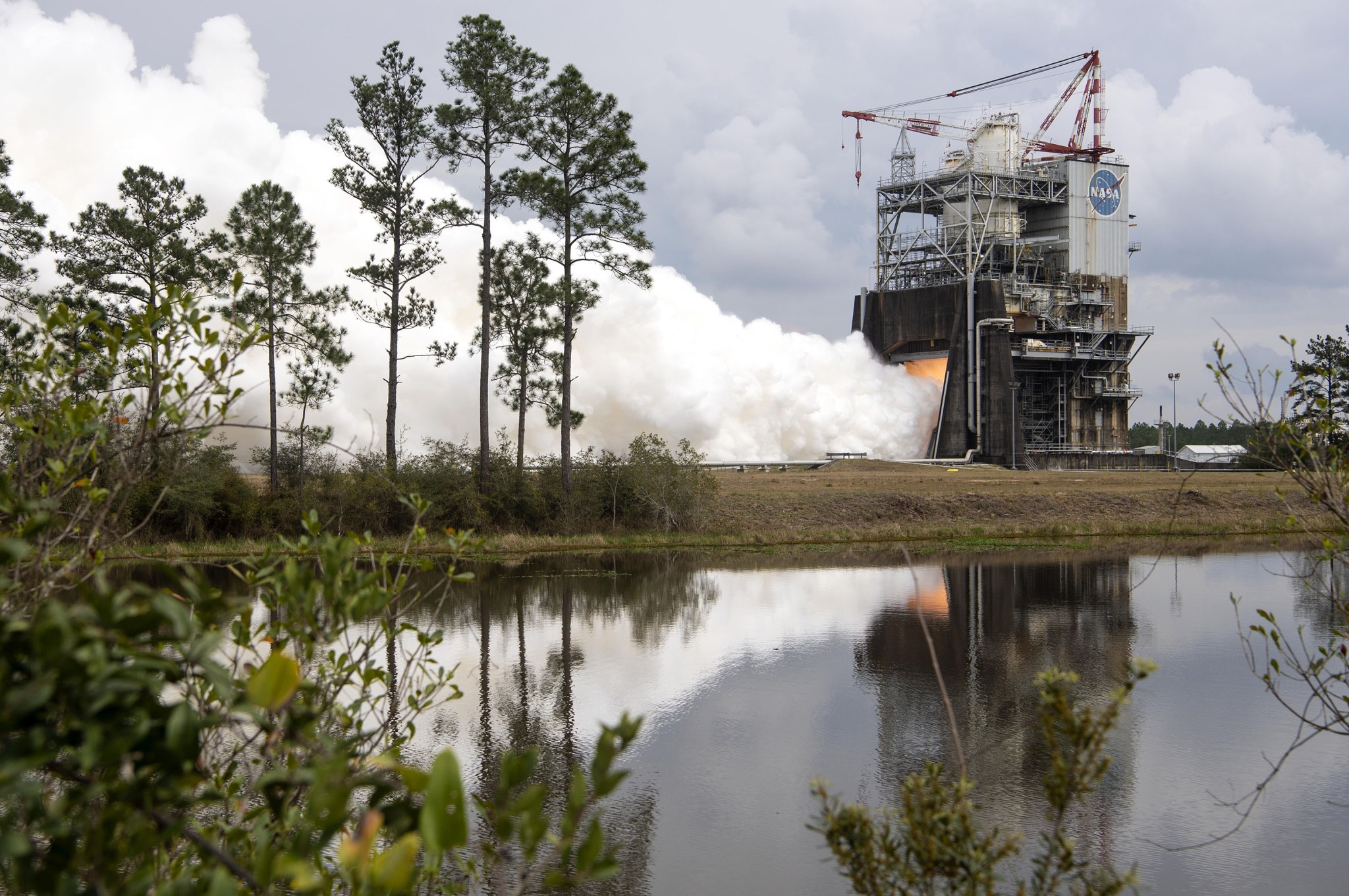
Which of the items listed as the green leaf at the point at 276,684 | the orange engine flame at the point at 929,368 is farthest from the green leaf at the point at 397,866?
the orange engine flame at the point at 929,368

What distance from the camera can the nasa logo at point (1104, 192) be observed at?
67.2 m

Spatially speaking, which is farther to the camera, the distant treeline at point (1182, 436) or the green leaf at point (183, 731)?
the distant treeline at point (1182, 436)

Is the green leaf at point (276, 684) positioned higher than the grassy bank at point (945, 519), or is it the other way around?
the green leaf at point (276, 684)

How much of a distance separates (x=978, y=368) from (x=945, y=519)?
1069 inches

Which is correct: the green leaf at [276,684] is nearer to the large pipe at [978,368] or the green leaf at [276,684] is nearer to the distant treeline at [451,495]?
the distant treeline at [451,495]

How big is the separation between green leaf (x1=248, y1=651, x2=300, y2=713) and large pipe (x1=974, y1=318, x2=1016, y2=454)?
6219cm

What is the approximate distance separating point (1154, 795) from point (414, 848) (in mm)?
8325

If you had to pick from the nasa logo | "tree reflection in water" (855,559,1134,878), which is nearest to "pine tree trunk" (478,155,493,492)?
"tree reflection in water" (855,559,1134,878)

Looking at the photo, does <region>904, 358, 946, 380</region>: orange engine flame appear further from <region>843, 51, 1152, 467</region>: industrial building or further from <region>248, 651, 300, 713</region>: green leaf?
<region>248, 651, 300, 713</region>: green leaf

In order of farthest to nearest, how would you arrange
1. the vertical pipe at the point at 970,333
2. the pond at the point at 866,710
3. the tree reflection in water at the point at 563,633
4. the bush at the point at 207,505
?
the vertical pipe at the point at 970,333, the bush at the point at 207,505, the tree reflection in water at the point at 563,633, the pond at the point at 866,710

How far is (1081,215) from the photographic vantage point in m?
67.1

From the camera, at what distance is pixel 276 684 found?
1973mm

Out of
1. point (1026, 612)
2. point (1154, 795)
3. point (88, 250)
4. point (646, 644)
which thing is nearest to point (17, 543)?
point (1154, 795)

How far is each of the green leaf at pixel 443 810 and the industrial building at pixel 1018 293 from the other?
Result: 6305 cm
